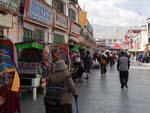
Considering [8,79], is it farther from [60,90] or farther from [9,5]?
[9,5]

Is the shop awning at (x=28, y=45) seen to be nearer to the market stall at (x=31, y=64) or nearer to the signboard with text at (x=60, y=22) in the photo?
the market stall at (x=31, y=64)

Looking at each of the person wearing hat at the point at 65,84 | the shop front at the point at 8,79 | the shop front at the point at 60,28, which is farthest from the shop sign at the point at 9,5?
the shop front at the point at 60,28

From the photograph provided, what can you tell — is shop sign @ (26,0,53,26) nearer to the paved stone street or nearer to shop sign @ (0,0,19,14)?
shop sign @ (0,0,19,14)

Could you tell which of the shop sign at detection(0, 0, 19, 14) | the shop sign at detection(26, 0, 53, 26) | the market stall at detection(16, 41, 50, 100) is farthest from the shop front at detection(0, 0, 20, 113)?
the shop sign at detection(26, 0, 53, 26)

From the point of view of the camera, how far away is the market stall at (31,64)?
1512 centimetres

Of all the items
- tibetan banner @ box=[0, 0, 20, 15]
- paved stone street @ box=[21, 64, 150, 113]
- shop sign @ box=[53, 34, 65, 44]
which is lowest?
paved stone street @ box=[21, 64, 150, 113]

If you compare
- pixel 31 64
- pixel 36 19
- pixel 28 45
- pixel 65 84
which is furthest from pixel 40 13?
pixel 65 84

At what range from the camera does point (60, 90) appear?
340 inches

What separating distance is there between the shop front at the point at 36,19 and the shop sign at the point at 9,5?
8.35ft

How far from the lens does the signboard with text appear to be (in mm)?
26583

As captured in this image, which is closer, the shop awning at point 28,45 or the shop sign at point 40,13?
the shop awning at point 28,45

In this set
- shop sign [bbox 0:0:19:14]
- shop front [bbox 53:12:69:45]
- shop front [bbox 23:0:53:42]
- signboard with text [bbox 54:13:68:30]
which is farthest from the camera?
shop front [bbox 53:12:69:45]

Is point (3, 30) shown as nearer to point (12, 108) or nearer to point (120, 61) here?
point (120, 61)

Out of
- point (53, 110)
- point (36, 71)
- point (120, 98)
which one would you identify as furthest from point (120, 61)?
point (53, 110)
